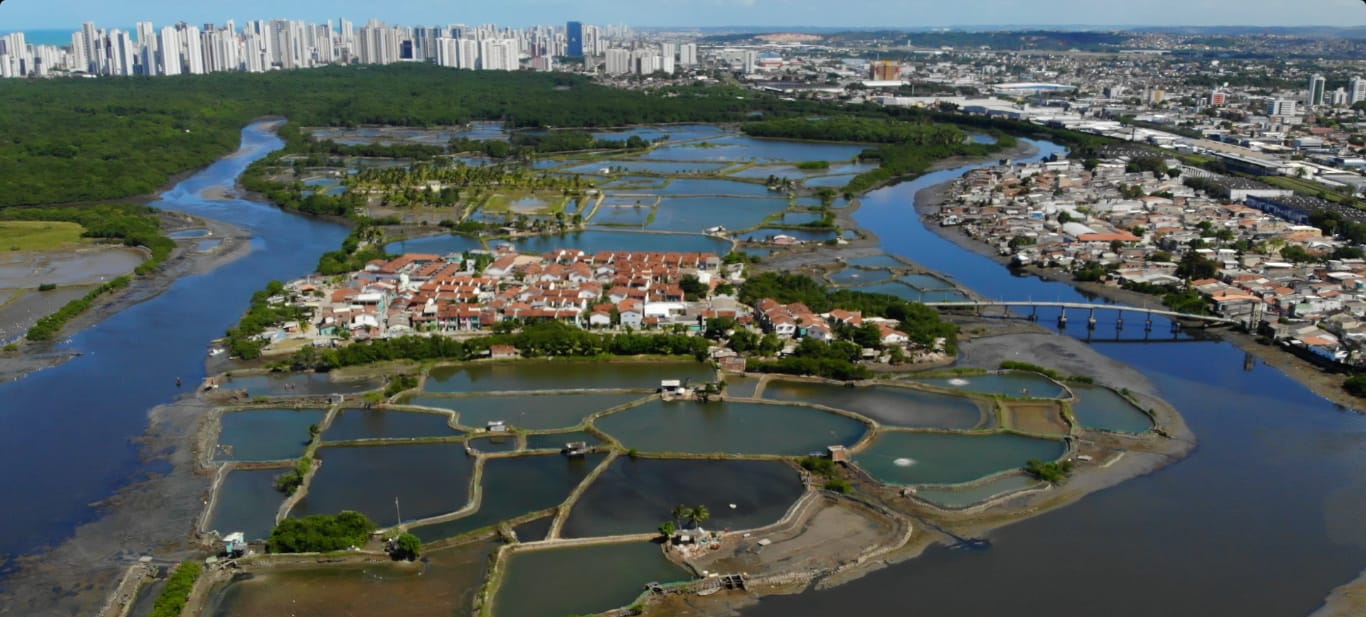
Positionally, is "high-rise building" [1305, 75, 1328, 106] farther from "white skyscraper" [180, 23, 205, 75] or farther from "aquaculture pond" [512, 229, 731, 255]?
"white skyscraper" [180, 23, 205, 75]

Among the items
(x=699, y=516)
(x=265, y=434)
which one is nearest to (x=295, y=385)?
(x=265, y=434)

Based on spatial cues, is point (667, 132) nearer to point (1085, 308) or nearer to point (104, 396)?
point (1085, 308)

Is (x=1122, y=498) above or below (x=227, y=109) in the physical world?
below

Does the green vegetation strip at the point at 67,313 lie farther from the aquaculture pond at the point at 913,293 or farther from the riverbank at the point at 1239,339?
the riverbank at the point at 1239,339

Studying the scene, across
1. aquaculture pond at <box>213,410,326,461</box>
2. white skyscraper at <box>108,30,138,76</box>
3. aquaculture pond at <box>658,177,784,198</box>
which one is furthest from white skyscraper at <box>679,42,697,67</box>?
aquaculture pond at <box>213,410,326,461</box>

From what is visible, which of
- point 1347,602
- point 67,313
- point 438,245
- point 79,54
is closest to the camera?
point 1347,602

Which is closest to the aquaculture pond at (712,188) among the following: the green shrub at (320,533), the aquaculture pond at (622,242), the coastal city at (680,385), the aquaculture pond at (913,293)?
the coastal city at (680,385)

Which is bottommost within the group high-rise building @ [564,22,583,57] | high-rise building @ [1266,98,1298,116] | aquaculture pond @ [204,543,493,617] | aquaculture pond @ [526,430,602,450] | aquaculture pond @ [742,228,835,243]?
aquaculture pond @ [204,543,493,617]

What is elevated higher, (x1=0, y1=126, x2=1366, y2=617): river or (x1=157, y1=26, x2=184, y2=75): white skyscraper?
(x1=157, y1=26, x2=184, y2=75): white skyscraper
